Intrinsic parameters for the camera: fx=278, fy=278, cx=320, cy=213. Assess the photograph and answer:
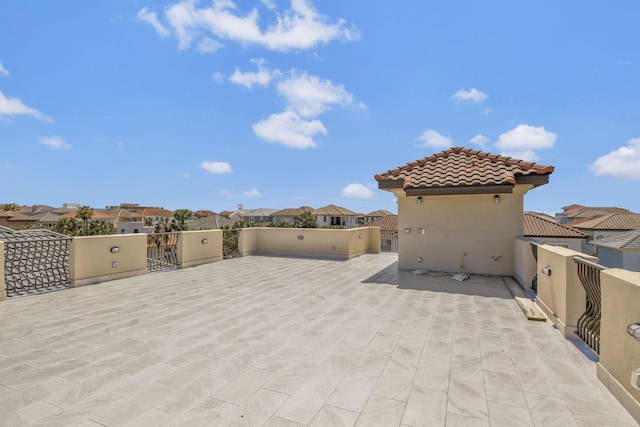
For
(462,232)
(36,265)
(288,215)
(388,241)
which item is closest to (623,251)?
(388,241)

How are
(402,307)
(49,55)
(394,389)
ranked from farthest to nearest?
(49,55)
(402,307)
(394,389)

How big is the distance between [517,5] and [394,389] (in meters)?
10.9

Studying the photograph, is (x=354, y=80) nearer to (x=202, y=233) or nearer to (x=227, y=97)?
(x=227, y=97)

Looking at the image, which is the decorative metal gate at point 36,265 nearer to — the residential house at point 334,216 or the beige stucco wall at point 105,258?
the beige stucco wall at point 105,258

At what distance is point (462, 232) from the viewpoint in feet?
27.2

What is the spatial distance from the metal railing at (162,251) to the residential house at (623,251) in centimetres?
2180

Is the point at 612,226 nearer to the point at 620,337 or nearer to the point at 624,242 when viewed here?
the point at 624,242

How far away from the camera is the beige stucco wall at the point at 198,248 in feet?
30.5

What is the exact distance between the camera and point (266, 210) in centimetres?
7644

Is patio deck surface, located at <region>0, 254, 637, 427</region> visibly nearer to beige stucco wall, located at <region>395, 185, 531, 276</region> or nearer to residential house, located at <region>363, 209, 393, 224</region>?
beige stucco wall, located at <region>395, 185, 531, 276</region>

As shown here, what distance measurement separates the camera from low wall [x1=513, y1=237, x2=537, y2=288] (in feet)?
20.9

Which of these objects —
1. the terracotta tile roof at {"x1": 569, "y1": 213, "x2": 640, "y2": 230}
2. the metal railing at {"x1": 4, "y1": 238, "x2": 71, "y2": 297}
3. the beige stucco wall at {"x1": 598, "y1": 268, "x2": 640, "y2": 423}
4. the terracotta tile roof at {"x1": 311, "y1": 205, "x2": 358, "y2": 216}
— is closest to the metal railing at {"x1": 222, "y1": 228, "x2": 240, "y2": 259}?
the metal railing at {"x1": 4, "y1": 238, "x2": 71, "y2": 297}

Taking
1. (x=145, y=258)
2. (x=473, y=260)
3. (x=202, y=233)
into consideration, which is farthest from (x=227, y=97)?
(x=473, y=260)

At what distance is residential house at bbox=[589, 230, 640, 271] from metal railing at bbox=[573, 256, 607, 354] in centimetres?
1738
